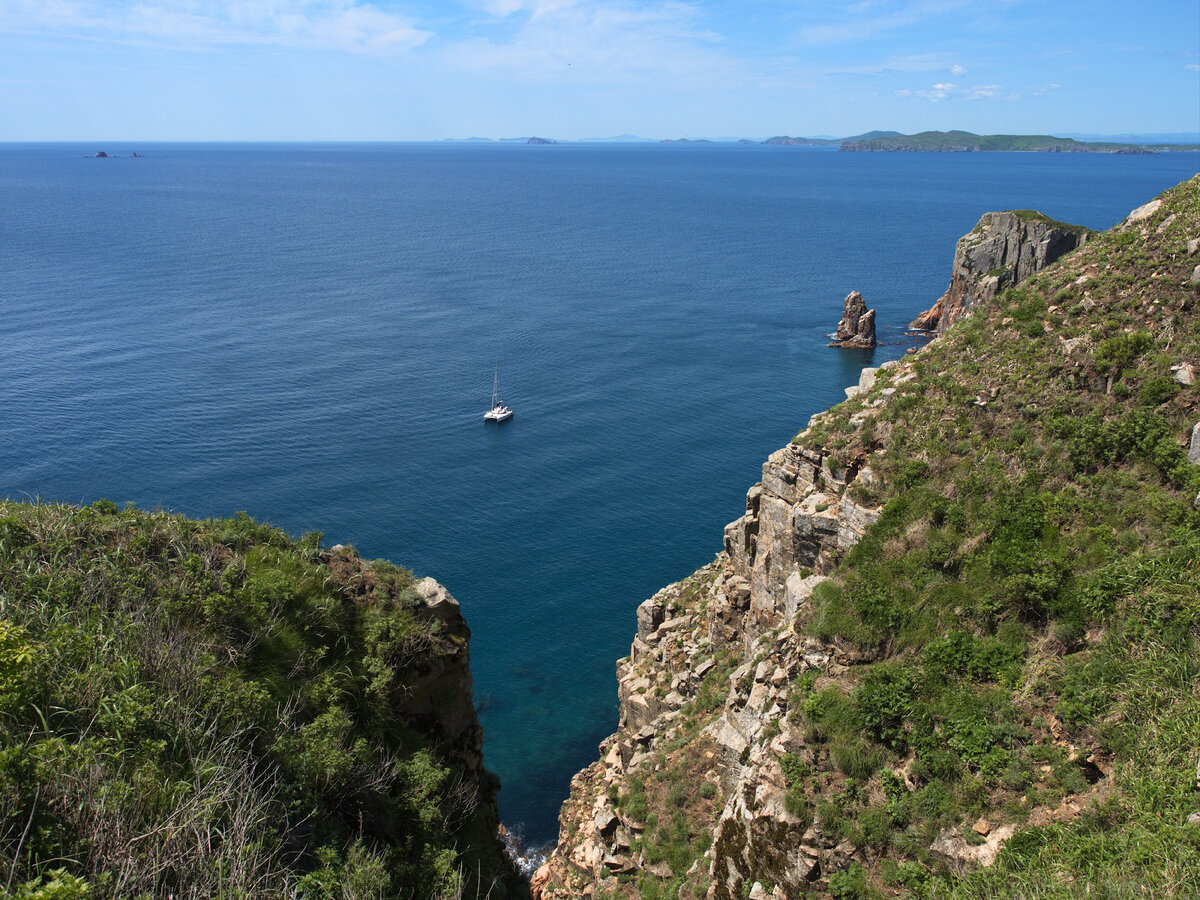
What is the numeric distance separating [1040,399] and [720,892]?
19.2 meters

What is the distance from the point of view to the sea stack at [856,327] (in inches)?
4419

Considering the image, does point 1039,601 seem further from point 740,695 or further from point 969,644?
point 740,695

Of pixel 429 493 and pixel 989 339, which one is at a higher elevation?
pixel 989 339

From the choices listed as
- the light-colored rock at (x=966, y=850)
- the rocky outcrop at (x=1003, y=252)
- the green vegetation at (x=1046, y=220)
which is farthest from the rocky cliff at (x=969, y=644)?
the green vegetation at (x=1046, y=220)

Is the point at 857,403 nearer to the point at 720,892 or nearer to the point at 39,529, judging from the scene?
the point at 720,892

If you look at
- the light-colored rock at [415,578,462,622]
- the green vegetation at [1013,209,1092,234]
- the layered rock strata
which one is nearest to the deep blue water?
the layered rock strata

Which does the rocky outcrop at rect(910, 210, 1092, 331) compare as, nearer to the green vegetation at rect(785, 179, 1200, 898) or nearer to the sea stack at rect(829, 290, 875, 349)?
the sea stack at rect(829, 290, 875, 349)

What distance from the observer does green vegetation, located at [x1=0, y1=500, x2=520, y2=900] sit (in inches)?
518

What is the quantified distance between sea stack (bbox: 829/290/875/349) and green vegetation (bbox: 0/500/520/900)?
96723 mm

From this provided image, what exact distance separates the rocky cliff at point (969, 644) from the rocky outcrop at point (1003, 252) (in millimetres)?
76520

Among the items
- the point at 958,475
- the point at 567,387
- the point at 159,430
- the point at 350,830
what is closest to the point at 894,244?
the point at 567,387

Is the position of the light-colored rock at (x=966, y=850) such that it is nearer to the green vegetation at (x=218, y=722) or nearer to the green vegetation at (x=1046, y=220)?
the green vegetation at (x=218, y=722)

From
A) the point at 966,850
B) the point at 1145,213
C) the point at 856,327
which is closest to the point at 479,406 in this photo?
the point at 856,327

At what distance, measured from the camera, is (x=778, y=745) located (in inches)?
834
